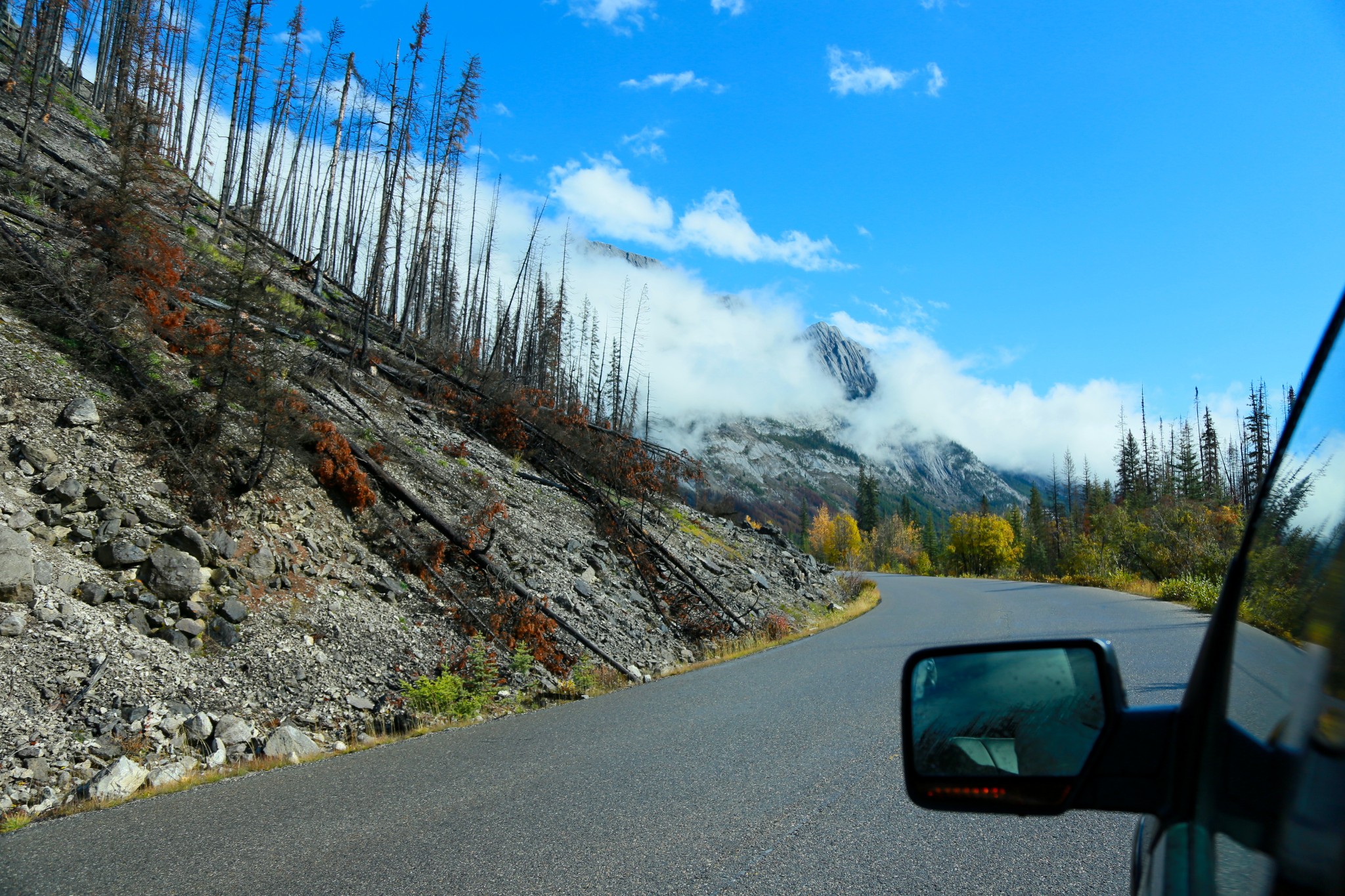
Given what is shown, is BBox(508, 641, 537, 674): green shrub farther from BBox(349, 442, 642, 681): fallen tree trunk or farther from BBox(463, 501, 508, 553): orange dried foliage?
BBox(463, 501, 508, 553): orange dried foliage

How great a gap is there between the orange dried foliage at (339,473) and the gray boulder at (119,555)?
340 cm

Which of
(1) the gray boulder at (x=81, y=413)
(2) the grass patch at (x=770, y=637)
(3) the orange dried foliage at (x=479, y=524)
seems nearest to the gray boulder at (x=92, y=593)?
(1) the gray boulder at (x=81, y=413)

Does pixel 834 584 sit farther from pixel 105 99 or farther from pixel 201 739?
pixel 105 99

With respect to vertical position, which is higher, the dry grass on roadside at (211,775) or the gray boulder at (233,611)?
the gray boulder at (233,611)

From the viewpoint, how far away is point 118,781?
233 inches

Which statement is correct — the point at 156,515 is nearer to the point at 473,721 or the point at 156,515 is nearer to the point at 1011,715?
the point at 473,721

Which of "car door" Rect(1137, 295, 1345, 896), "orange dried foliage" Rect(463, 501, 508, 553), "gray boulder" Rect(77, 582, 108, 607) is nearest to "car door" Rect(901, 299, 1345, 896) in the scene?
"car door" Rect(1137, 295, 1345, 896)

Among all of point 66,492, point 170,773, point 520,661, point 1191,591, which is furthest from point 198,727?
point 1191,591

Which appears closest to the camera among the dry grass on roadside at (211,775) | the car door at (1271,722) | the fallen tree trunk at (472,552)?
the car door at (1271,722)

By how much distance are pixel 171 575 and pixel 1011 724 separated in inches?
348

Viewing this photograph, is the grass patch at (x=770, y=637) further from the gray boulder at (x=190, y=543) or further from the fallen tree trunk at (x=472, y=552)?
the gray boulder at (x=190, y=543)

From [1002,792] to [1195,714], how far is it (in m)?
0.43

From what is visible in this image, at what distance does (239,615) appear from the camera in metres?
8.44

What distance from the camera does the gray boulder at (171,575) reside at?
807cm
